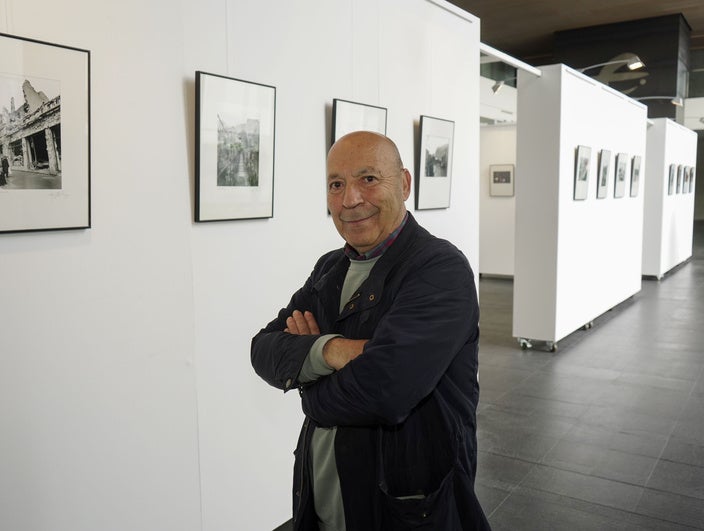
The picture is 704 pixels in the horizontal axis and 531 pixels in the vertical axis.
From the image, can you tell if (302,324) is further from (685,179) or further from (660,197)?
(685,179)

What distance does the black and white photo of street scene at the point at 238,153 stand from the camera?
3.90 metres

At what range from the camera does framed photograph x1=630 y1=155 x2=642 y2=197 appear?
43.4ft

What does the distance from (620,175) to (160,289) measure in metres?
10.6

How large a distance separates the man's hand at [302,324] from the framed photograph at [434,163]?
3.57 m

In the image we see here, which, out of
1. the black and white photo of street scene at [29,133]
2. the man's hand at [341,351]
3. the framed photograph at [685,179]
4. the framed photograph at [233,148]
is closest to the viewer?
the man's hand at [341,351]

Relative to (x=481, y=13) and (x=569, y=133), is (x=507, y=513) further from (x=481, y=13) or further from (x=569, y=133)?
(x=481, y=13)

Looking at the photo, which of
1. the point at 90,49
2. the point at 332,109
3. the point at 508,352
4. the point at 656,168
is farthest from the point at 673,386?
the point at 656,168

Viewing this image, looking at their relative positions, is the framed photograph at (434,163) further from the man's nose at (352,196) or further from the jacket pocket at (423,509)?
the jacket pocket at (423,509)

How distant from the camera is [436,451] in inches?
86.4

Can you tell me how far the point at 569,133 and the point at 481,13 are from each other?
827cm

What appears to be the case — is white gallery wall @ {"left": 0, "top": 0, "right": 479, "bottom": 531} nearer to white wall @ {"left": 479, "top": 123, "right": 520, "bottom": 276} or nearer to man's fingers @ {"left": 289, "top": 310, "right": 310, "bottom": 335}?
man's fingers @ {"left": 289, "top": 310, "right": 310, "bottom": 335}

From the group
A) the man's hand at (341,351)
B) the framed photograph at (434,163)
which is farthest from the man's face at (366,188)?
the framed photograph at (434,163)

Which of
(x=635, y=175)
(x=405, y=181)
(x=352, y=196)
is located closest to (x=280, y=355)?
(x=352, y=196)

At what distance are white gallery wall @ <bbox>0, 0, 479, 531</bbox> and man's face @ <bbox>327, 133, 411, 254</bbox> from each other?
1375 millimetres
